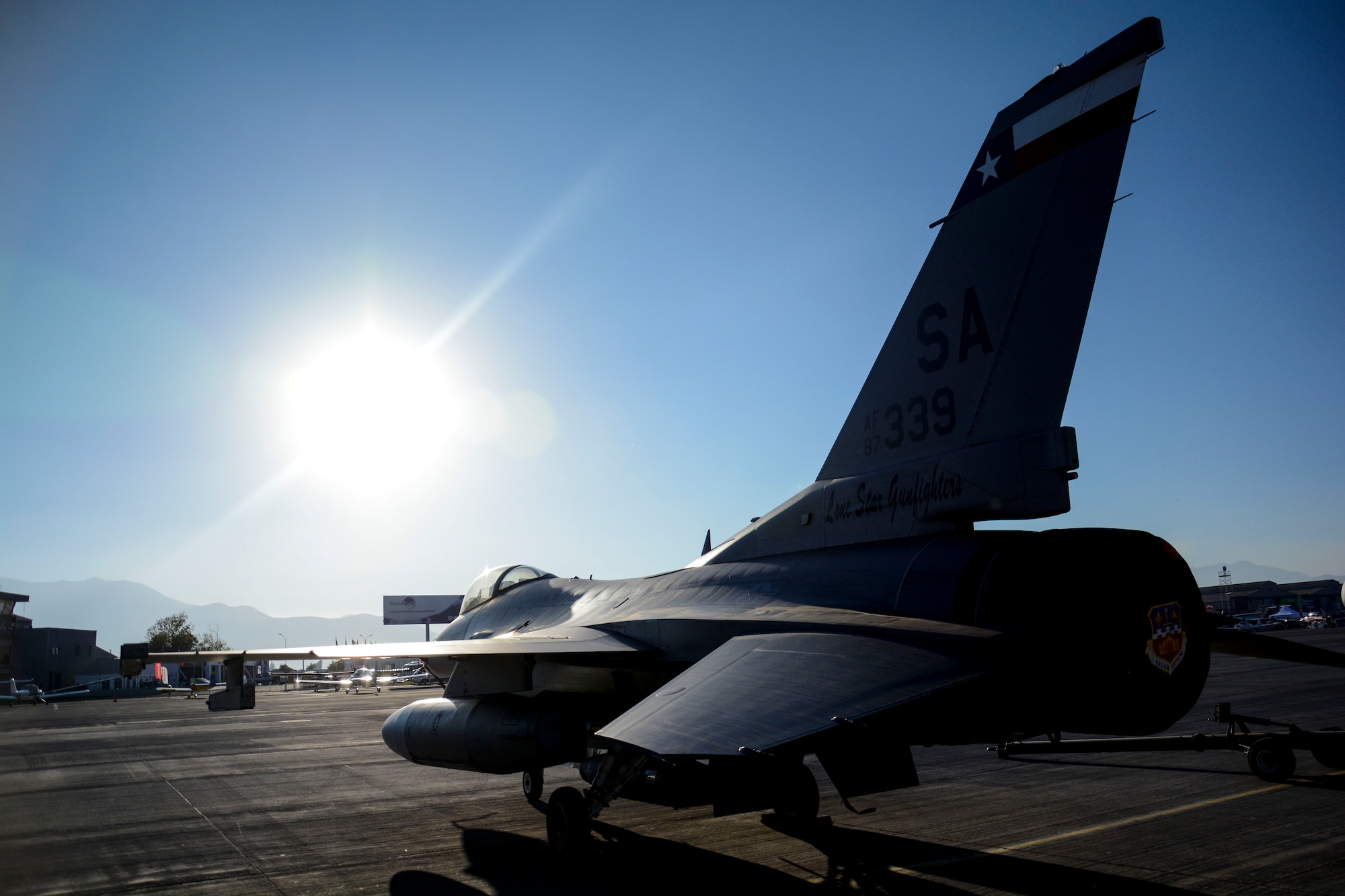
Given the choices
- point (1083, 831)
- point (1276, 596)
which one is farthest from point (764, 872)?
point (1276, 596)

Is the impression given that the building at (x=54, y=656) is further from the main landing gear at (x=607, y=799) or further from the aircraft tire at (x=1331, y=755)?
the aircraft tire at (x=1331, y=755)

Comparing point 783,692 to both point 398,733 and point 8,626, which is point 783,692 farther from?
point 8,626

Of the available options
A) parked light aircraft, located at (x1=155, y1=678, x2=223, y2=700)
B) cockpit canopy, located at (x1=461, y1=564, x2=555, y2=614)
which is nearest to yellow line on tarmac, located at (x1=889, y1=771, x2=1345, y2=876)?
cockpit canopy, located at (x1=461, y1=564, x2=555, y2=614)

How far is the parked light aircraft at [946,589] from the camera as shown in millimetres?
4398

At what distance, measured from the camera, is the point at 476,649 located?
27.0ft

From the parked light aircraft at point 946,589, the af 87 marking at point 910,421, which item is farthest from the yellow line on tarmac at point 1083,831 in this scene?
the af 87 marking at point 910,421

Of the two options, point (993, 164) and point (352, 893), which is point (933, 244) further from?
point (352, 893)

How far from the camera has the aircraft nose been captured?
8.76 m

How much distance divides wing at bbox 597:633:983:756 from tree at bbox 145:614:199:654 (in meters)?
77.8

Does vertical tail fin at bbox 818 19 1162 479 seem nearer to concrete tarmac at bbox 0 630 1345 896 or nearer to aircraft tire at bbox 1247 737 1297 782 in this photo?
concrete tarmac at bbox 0 630 1345 896

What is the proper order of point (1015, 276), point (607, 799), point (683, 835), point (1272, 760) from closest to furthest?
point (1015, 276) < point (607, 799) < point (683, 835) < point (1272, 760)

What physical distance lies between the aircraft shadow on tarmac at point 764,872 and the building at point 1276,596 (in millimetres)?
89124

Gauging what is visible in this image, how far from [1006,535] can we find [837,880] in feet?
9.98

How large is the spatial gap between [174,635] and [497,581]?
9440cm
